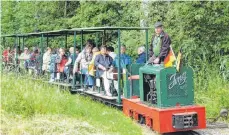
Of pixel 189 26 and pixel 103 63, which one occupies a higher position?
pixel 189 26

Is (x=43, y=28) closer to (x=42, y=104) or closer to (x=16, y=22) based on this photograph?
(x=16, y=22)

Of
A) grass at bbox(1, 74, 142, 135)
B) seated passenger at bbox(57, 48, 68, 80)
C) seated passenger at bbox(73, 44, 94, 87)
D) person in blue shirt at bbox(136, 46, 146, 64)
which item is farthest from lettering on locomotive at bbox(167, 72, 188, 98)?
seated passenger at bbox(57, 48, 68, 80)

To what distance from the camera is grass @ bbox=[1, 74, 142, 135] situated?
7.73 meters

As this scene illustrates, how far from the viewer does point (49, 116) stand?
8328 millimetres

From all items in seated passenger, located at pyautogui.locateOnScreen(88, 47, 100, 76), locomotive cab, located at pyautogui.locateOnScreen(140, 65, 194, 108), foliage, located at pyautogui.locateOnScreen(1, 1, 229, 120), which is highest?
foliage, located at pyautogui.locateOnScreen(1, 1, 229, 120)

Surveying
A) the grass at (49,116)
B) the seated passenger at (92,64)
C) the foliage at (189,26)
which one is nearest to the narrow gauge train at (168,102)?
the grass at (49,116)

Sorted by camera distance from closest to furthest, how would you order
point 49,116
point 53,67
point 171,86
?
point 49,116 → point 171,86 → point 53,67

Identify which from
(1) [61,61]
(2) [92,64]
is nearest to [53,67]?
(1) [61,61]

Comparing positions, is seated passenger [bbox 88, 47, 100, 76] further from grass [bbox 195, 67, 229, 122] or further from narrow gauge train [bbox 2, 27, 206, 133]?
narrow gauge train [bbox 2, 27, 206, 133]

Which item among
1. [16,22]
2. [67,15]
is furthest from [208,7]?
[16,22]

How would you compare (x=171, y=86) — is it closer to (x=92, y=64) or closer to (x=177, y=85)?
(x=177, y=85)

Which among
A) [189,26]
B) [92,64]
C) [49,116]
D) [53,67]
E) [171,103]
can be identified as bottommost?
[49,116]

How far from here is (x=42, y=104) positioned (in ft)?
28.9

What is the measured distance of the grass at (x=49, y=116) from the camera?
7.73 m
